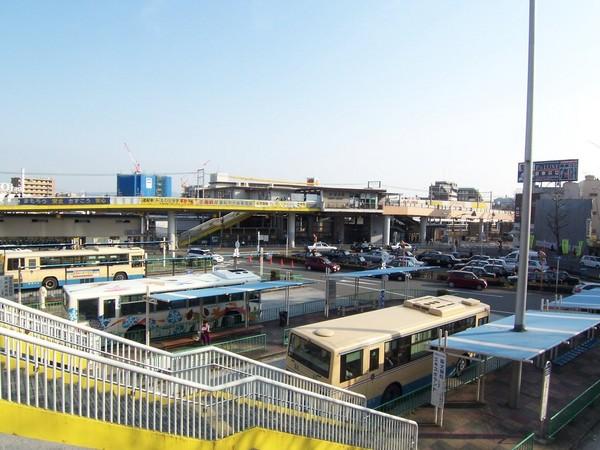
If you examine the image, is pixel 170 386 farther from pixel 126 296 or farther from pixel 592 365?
pixel 592 365

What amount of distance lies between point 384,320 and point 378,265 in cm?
2658

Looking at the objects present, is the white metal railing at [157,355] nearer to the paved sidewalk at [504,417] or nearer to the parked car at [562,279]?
the paved sidewalk at [504,417]

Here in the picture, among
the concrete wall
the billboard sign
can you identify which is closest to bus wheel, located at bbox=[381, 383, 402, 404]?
the concrete wall

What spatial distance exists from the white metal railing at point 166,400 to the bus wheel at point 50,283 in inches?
789

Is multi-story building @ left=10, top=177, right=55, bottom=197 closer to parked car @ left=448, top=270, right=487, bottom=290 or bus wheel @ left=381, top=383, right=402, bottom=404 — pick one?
parked car @ left=448, top=270, right=487, bottom=290

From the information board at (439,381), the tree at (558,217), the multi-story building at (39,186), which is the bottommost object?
the information board at (439,381)

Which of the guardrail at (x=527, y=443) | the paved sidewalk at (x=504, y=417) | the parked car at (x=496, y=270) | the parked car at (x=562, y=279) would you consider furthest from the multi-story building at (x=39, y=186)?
the guardrail at (x=527, y=443)

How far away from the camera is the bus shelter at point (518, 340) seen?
9.70 m

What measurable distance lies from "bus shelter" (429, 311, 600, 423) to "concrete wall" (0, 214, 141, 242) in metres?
41.7

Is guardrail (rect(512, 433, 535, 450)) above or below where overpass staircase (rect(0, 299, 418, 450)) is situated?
below

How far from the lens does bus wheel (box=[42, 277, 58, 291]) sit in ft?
80.1

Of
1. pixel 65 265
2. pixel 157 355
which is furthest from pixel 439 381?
pixel 65 265

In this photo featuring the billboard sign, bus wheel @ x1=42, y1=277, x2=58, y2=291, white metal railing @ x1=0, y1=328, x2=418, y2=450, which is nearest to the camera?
white metal railing @ x1=0, y1=328, x2=418, y2=450

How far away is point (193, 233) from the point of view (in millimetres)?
57625
